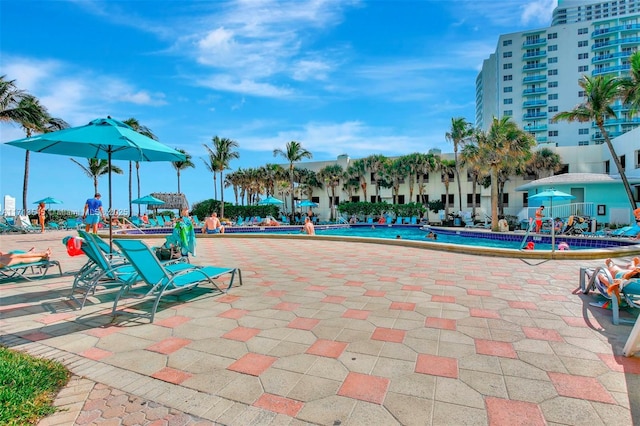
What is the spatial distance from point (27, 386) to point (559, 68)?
254 ft

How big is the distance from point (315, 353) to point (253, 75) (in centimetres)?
1040

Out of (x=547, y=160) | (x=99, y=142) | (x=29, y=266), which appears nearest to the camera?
(x=99, y=142)

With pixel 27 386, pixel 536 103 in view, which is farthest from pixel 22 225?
pixel 536 103

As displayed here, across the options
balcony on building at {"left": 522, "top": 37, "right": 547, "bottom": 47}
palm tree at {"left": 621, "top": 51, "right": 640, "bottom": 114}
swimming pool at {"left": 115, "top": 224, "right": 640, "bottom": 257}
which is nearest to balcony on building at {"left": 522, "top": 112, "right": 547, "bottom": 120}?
balcony on building at {"left": 522, "top": 37, "right": 547, "bottom": 47}

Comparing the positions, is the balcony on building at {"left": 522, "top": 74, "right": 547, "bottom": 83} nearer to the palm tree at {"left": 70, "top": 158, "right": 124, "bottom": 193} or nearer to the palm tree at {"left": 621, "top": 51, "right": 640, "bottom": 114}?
the palm tree at {"left": 621, "top": 51, "right": 640, "bottom": 114}

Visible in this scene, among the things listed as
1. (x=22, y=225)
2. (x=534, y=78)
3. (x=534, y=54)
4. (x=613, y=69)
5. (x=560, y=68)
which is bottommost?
(x=22, y=225)

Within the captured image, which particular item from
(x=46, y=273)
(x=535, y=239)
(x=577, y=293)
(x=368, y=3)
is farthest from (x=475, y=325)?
(x=535, y=239)

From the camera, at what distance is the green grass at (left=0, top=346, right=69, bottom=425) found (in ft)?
5.94


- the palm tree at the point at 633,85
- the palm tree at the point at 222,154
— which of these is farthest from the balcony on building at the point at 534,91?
the palm tree at the point at 222,154

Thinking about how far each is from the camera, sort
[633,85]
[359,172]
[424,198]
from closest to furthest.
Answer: [633,85], [424,198], [359,172]

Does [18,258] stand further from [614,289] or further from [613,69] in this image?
[613,69]

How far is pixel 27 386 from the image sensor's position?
2.06 metres

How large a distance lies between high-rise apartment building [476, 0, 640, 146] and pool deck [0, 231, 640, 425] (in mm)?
65379

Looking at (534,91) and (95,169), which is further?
(534,91)
